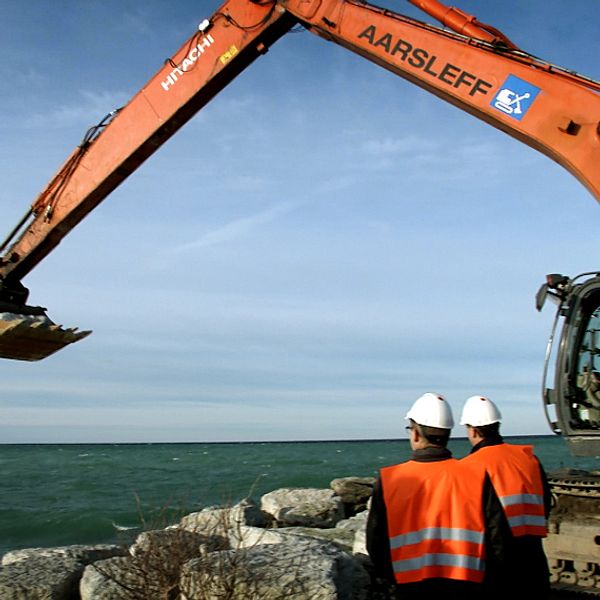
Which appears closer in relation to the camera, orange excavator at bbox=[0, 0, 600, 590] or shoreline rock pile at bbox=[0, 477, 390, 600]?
shoreline rock pile at bbox=[0, 477, 390, 600]

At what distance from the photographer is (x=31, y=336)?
26.3ft

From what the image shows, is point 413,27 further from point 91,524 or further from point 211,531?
point 91,524

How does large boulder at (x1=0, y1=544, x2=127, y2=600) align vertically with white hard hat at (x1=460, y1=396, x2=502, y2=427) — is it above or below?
below

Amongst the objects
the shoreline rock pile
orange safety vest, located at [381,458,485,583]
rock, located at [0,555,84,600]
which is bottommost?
rock, located at [0,555,84,600]

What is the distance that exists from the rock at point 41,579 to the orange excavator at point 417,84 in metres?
2.34

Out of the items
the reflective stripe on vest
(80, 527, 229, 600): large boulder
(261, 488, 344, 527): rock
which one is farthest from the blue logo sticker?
(261, 488, 344, 527): rock

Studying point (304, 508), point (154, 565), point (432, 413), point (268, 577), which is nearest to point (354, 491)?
point (304, 508)

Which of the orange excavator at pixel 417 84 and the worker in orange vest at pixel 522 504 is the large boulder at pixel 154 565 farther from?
the orange excavator at pixel 417 84

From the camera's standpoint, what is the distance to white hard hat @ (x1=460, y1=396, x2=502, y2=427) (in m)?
4.27

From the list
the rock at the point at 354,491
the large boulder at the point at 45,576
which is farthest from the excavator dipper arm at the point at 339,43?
the rock at the point at 354,491

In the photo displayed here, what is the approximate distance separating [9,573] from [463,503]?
468 centimetres

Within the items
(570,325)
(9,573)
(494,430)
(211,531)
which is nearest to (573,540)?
(570,325)

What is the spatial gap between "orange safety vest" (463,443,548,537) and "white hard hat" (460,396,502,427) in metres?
0.34

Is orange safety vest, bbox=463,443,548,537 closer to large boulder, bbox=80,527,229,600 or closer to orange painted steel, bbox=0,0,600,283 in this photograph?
large boulder, bbox=80,527,229,600
